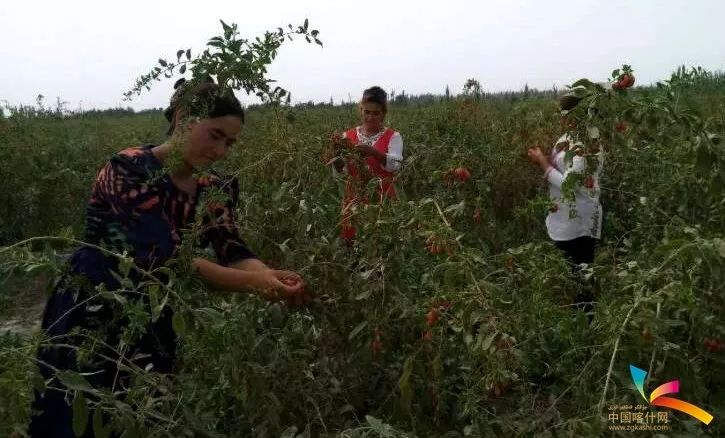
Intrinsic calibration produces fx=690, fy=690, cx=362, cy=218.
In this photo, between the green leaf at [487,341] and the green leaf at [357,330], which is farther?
the green leaf at [357,330]

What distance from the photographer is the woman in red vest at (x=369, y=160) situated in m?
1.76

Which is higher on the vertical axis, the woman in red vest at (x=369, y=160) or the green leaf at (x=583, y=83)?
the green leaf at (x=583, y=83)

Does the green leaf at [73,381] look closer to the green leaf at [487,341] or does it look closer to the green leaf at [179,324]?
the green leaf at [179,324]

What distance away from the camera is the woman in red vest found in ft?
5.78

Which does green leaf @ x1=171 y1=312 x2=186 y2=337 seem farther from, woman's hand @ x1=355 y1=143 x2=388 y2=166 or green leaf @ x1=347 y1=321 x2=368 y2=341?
woman's hand @ x1=355 y1=143 x2=388 y2=166

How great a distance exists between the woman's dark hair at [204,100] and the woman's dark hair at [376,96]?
1.92m

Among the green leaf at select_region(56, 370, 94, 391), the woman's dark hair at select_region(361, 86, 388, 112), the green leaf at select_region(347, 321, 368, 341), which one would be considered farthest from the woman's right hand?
the woman's dark hair at select_region(361, 86, 388, 112)

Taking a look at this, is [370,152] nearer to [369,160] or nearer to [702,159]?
[369,160]

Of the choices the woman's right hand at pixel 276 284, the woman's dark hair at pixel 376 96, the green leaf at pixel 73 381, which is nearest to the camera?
the green leaf at pixel 73 381

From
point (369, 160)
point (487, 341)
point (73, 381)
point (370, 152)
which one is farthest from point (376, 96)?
point (73, 381)

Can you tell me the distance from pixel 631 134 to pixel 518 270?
422 millimetres

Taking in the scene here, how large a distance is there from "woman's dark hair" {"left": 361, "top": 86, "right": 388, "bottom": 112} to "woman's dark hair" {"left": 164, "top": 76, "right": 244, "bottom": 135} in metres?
1.92


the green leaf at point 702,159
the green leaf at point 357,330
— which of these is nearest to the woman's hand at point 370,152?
the green leaf at point 357,330

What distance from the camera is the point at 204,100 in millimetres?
1478
